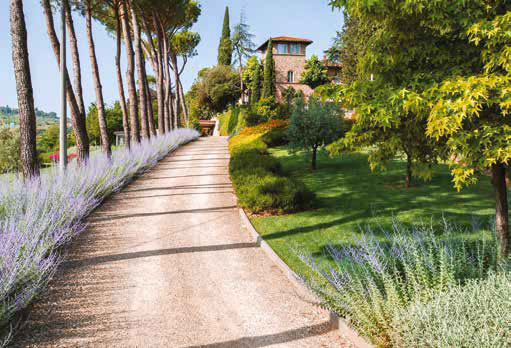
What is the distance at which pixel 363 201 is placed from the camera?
10.9m

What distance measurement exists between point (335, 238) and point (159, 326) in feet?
14.4

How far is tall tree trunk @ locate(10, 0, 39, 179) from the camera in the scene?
905 centimetres

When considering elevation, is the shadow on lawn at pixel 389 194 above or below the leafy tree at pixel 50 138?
below

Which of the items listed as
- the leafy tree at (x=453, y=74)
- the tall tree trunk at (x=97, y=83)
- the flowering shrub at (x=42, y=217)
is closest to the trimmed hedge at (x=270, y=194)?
the flowering shrub at (x=42, y=217)

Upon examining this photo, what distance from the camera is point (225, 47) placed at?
59094 mm

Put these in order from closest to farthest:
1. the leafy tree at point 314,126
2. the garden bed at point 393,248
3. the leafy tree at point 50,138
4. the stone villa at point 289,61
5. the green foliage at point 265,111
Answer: the garden bed at point 393,248 → the leafy tree at point 314,126 → the green foliage at point 265,111 → the leafy tree at point 50,138 → the stone villa at point 289,61

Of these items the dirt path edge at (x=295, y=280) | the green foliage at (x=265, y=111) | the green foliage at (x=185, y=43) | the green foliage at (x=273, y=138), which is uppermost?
the green foliage at (x=185, y=43)

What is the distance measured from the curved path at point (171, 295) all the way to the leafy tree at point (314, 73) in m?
47.0

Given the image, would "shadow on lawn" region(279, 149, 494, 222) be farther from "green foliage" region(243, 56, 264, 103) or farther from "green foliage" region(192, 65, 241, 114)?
"green foliage" region(192, 65, 241, 114)

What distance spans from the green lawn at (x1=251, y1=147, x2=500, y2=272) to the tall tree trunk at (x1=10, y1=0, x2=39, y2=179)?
221 inches

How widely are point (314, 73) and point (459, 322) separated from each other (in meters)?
52.4

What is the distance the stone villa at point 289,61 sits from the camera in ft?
180

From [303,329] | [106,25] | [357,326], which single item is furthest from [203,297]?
[106,25]

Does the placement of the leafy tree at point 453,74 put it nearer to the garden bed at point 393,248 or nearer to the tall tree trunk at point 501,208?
the tall tree trunk at point 501,208
